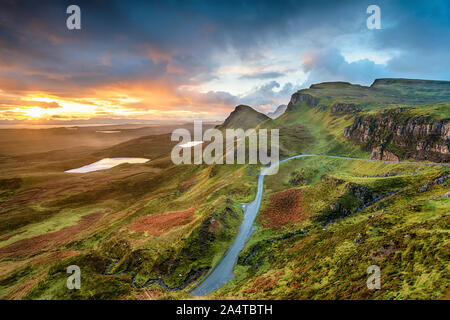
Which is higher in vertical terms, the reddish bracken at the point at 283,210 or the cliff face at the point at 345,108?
the cliff face at the point at 345,108

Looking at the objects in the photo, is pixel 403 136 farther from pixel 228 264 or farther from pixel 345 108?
pixel 345 108

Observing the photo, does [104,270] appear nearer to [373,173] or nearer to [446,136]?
[373,173]

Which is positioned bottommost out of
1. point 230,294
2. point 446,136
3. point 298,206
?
point 230,294

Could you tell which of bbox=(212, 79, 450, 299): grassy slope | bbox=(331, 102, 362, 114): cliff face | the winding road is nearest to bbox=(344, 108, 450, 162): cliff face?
bbox=(212, 79, 450, 299): grassy slope

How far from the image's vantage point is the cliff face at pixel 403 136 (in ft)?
241

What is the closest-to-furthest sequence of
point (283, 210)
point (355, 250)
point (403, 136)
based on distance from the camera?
point (355, 250)
point (283, 210)
point (403, 136)

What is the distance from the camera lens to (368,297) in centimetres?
1889

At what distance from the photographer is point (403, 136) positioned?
89.1 metres

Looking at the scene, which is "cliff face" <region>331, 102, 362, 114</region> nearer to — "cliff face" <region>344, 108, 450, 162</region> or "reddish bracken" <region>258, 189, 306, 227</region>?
"cliff face" <region>344, 108, 450, 162</region>

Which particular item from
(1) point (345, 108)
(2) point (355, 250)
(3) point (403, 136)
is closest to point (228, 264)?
(2) point (355, 250)

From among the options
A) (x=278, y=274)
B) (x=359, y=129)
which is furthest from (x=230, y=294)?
(x=359, y=129)

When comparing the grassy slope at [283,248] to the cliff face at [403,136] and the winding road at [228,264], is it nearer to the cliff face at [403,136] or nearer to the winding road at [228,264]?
the winding road at [228,264]

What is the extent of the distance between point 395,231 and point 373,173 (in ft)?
186

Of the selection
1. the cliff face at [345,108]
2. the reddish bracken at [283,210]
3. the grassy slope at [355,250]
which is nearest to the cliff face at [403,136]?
the grassy slope at [355,250]
